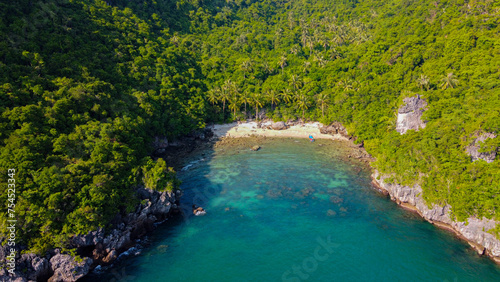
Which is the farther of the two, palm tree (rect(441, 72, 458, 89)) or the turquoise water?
palm tree (rect(441, 72, 458, 89))

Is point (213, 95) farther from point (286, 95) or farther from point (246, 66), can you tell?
point (286, 95)

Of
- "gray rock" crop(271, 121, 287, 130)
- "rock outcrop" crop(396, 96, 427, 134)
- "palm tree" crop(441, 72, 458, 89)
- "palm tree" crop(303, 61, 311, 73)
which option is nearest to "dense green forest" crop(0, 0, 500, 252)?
"palm tree" crop(441, 72, 458, 89)

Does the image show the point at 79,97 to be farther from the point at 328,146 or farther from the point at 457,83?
the point at 457,83

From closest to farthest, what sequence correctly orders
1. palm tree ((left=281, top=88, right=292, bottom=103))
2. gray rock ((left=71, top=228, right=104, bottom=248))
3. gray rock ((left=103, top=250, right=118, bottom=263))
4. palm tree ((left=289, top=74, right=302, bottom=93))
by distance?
gray rock ((left=71, top=228, right=104, bottom=248)) < gray rock ((left=103, top=250, right=118, bottom=263)) < palm tree ((left=281, top=88, right=292, bottom=103)) < palm tree ((left=289, top=74, right=302, bottom=93))

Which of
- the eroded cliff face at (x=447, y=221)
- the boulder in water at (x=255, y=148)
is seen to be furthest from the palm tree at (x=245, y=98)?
the eroded cliff face at (x=447, y=221)

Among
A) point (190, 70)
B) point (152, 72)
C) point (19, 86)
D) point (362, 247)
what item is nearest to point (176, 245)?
point (362, 247)

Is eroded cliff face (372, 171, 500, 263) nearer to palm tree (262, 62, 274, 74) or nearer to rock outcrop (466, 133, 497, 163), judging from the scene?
rock outcrop (466, 133, 497, 163)
